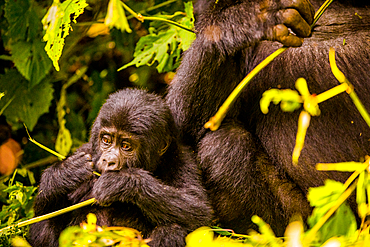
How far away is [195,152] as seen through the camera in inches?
74.6

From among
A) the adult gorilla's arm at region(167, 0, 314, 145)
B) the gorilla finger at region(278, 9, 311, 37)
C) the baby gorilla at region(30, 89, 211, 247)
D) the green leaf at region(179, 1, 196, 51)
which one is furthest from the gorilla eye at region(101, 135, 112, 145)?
the gorilla finger at region(278, 9, 311, 37)

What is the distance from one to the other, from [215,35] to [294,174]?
0.60 meters

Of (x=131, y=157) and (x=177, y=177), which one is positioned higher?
(x=131, y=157)

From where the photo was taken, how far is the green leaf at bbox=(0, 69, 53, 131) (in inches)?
95.9

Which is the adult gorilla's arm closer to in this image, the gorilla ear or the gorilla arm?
the gorilla ear

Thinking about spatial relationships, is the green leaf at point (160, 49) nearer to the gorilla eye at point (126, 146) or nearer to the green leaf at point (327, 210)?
the gorilla eye at point (126, 146)

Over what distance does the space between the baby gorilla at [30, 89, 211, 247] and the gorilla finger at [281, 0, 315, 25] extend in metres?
0.66

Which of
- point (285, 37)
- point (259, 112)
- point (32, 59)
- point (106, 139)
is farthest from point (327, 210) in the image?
point (32, 59)

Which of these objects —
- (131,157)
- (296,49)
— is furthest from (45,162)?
(296,49)

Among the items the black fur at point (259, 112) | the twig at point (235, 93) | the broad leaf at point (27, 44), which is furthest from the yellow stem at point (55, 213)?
the broad leaf at point (27, 44)

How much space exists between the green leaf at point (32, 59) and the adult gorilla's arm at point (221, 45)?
2.61ft

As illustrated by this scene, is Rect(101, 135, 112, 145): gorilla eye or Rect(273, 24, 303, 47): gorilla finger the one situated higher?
Rect(273, 24, 303, 47): gorilla finger

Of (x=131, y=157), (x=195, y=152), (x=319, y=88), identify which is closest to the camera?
(x=319, y=88)

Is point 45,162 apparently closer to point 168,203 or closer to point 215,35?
point 168,203
